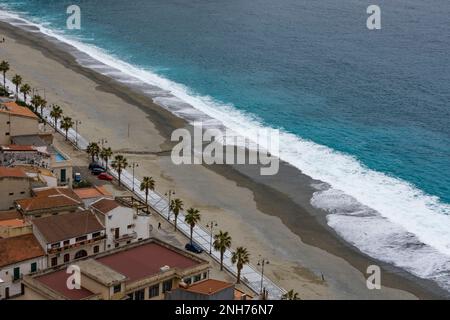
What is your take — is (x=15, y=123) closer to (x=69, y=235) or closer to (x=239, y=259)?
(x=69, y=235)

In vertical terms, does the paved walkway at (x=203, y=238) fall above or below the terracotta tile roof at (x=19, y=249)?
below

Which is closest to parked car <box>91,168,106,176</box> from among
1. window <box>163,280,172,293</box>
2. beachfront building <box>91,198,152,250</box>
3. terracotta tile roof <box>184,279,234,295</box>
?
beachfront building <box>91,198,152,250</box>

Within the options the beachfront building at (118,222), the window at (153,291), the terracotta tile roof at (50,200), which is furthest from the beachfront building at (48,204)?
the window at (153,291)

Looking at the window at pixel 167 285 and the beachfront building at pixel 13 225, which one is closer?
the window at pixel 167 285

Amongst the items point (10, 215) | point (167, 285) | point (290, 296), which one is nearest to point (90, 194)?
point (10, 215)

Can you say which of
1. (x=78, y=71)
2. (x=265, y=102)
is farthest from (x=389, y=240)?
(x=78, y=71)

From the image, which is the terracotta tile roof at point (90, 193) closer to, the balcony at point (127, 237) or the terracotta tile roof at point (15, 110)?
the balcony at point (127, 237)

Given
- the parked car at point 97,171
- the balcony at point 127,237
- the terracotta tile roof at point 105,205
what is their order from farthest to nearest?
the parked car at point 97,171 < the balcony at point 127,237 < the terracotta tile roof at point 105,205

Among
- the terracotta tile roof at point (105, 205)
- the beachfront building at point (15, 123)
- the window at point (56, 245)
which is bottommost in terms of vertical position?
the window at point (56, 245)
